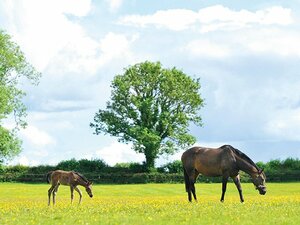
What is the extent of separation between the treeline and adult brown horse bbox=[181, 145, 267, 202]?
50095mm

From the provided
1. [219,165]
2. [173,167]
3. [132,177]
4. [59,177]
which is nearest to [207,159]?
[219,165]

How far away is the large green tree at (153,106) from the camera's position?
94125mm

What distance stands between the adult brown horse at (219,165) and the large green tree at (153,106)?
2311 inches

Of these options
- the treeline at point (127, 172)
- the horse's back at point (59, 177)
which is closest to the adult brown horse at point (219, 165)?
the horse's back at point (59, 177)

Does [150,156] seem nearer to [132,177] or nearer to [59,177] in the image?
[132,177]

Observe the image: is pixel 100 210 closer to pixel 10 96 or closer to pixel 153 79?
pixel 10 96

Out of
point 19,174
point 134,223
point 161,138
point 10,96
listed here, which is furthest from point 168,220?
point 161,138

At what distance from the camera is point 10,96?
7900cm

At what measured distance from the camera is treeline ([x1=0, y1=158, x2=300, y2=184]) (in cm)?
8469

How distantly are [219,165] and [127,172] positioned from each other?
57.7 meters

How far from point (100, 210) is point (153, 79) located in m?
70.8

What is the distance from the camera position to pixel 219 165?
33.1 metres

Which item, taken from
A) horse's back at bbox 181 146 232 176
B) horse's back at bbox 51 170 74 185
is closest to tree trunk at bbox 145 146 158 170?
horse's back at bbox 51 170 74 185

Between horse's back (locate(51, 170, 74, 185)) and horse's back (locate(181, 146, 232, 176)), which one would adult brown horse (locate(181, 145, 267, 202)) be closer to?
horse's back (locate(181, 146, 232, 176))
